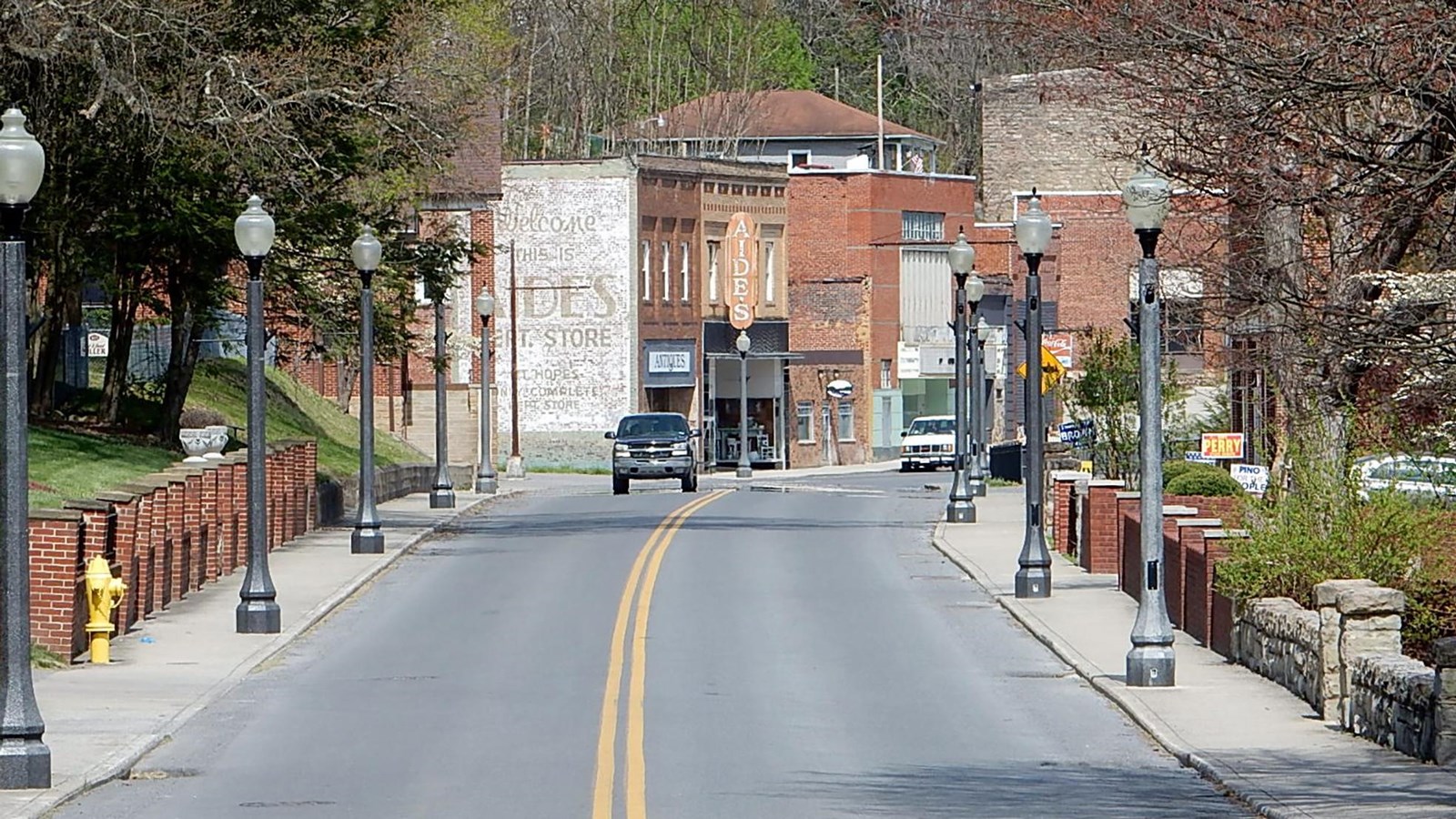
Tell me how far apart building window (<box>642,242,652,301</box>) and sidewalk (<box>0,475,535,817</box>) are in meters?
39.3

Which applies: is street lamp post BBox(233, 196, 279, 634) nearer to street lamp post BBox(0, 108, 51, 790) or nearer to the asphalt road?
the asphalt road

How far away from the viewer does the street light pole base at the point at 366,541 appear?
33156 mm

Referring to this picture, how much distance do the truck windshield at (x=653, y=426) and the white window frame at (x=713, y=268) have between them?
2272cm

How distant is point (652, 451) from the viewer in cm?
5431

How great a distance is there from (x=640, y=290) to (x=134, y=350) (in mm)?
27107

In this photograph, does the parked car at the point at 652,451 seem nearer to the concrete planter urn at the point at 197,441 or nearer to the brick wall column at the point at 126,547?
the concrete planter urn at the point at 197,441

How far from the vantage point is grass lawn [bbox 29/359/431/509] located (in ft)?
102

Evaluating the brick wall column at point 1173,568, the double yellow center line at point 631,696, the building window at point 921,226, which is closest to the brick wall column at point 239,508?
the double yellow center line at point 631,696

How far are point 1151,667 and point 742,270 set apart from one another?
6018 centimetres

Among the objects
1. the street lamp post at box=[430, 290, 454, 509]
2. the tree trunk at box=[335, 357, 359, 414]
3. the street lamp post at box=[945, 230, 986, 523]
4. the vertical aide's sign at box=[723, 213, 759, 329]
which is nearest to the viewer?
the street lamp post at box=[945, 230, 986, 523]

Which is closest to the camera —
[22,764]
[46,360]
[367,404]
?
[22,764]

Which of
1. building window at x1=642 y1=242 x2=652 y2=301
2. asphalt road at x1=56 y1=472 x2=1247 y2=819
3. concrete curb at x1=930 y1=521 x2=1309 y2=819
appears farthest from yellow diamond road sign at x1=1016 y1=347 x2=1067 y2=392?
building window at x1=642 y1=242 x2=652 y2=301

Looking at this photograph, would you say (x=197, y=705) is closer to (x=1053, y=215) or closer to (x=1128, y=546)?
(x=1128, y=546)

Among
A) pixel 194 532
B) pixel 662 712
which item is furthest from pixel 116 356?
pixel 662 712
